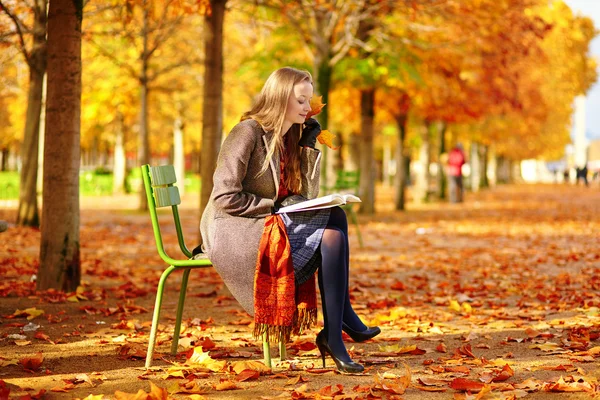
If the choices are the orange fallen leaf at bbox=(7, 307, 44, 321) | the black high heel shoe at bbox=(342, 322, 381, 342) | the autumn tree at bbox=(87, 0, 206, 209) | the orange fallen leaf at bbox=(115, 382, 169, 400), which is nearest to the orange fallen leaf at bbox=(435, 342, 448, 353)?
the black high heel shoe at bbox=(342, 322, 381, 342)

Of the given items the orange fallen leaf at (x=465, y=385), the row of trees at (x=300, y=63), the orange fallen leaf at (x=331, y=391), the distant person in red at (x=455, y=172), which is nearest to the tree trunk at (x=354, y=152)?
the row of trees at (x=300, y=63)

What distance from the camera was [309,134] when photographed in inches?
222

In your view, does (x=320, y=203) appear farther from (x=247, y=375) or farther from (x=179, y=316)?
(x=179, y=316)

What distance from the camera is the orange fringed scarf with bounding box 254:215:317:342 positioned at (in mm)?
5188

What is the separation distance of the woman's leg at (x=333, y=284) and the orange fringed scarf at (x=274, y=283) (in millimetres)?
180

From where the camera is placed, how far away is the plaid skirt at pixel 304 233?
523 centimetres

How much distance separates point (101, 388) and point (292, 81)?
1.94m

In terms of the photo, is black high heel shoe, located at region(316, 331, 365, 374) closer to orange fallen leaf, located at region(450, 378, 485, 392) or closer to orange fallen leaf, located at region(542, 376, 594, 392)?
orange fallen leaf, located at region(450, 378, 485, 392)

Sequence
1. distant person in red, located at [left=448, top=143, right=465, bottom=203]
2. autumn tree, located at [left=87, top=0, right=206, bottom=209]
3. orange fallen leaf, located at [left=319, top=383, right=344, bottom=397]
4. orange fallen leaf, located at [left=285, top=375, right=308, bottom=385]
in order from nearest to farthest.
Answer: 1. orange fallen leaf, located at [left=319, top=383, right=344, bottom=397]
2. orange fallen leaf, located at [left=285, top=375, right=308, bottom=385]
3. autumn tree, located at [left=87, top=0, right=206, bottom=209]
4. distant person in red, located at [left=448, top=143, right=465, bottom=203]

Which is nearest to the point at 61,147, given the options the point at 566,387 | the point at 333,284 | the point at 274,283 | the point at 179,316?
the point at 179,316

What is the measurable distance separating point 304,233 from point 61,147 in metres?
3.86

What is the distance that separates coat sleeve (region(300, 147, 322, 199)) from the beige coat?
30 centimetres

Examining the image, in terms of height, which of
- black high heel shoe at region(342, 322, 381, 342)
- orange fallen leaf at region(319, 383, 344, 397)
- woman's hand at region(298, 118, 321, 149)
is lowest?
orange fallen leaf at region(319, 383, 344, 397)

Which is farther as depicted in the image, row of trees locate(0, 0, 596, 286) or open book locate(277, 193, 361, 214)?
row of trees locate(0, 0, 596, 286)
